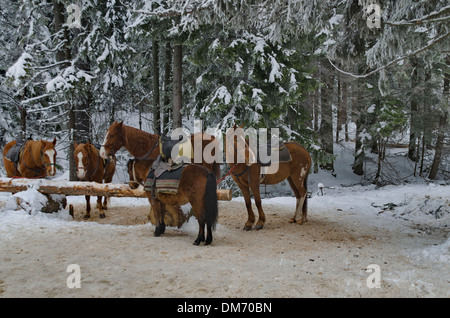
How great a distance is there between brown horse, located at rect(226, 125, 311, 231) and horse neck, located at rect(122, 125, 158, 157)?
1.77 meters

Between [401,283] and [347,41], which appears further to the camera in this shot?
[347,41]

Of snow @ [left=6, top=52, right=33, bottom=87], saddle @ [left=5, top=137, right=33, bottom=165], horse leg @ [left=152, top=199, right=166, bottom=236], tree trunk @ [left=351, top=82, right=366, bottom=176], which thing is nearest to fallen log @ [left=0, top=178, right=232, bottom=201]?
saddle @ [left=5, top=137, right=33, bottom=165]

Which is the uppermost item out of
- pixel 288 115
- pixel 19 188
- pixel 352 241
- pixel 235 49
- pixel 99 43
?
pixel 99 43

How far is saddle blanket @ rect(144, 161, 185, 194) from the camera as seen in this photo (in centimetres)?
542

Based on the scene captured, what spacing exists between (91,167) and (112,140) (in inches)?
109

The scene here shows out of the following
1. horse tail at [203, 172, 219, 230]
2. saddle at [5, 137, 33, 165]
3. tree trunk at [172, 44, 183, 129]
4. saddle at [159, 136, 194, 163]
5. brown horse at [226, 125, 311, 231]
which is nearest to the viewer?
horse tail at [203, 172, 219, 230]

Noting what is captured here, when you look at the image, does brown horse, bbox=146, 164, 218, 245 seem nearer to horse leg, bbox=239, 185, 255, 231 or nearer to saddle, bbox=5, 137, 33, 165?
horse leg, bbox=239, 185, 255, 231

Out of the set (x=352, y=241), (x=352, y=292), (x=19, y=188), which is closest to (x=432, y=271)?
(x=352, y=292)

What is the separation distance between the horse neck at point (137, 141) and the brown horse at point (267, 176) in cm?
177

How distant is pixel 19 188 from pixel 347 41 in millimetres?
8436

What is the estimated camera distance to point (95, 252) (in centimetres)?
475

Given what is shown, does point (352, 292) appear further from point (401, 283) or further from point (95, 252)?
point (95, 252)

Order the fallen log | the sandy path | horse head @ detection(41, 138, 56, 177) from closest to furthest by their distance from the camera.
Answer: the sandy path → the fallen log → horse head @ detection(41, 138, 56, 177)

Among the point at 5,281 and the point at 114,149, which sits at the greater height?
the point at 114,149
